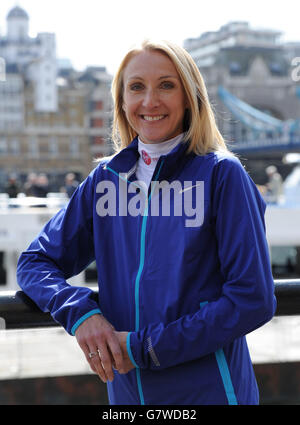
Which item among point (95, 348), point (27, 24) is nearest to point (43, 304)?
point (95, 348)

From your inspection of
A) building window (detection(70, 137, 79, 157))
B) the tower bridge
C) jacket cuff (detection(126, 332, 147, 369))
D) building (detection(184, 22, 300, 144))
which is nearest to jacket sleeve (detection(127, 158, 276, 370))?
jacket cuff (detection(126, 332, 147, 369))

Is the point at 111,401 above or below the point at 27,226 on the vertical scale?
above

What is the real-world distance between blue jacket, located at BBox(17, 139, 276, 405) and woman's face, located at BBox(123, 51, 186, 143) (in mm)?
77

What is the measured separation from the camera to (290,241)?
8.89 meters

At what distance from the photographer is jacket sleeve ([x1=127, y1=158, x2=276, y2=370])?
96 centimetres

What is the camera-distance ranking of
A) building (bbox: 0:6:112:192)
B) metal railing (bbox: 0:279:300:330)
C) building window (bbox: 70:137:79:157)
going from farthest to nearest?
1. building window (bbox: 70:137:79:157)
2. building (bbox: 0:6:112:192)
3. metal railing (bbox: 0:279:300:330)

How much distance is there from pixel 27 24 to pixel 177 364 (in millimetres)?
49030

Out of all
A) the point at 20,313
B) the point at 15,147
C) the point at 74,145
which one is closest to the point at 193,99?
the point at 20,313

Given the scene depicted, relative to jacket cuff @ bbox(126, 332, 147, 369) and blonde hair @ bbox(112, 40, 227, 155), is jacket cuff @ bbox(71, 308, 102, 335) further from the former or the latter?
blonde hair @ bbox(112, 40, 227, 155)

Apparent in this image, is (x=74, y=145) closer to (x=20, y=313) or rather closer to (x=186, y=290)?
(x=20, y=313)

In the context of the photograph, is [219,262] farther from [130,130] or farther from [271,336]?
[271,336]

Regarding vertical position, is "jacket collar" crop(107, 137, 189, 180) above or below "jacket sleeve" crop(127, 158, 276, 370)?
above

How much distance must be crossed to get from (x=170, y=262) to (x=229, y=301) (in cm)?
11

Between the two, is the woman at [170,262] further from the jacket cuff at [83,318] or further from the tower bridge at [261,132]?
the tower bridge at [261,132]
